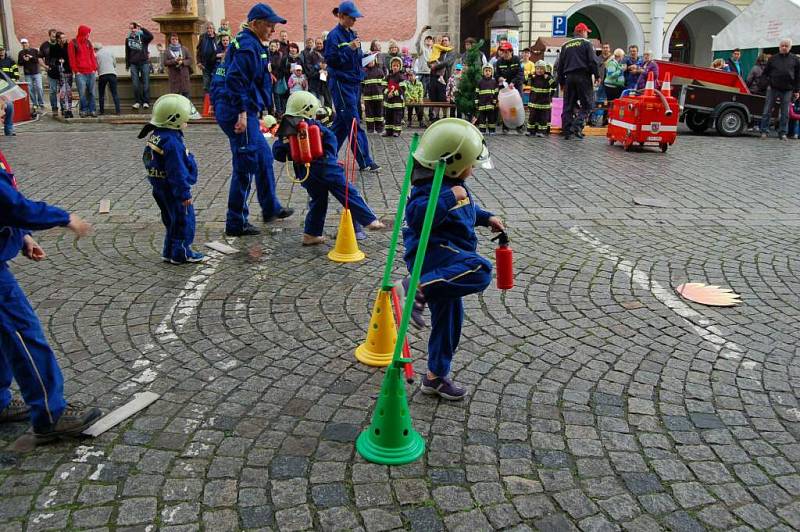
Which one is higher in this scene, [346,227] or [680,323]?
[346,227]

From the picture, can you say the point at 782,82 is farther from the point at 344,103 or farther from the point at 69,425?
the point at 69,425

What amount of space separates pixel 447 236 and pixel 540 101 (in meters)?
12.6

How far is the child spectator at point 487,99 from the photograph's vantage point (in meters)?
16.3

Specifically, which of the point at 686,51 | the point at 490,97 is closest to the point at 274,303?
the point at 490,97

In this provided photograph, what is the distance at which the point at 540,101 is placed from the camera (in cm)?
1588

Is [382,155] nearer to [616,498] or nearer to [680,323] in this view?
[680,323]

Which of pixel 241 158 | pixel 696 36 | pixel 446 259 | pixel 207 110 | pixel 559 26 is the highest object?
pixel 696 36

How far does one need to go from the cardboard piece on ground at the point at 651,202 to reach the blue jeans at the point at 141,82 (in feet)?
45.9

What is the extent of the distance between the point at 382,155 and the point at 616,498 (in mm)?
9951

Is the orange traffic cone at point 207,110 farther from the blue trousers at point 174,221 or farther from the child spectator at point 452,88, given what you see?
the blue trousers at point 174,221

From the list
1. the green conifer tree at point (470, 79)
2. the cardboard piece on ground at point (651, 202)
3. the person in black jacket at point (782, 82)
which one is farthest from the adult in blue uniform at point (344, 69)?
the person in black jacket at point (782, 82)

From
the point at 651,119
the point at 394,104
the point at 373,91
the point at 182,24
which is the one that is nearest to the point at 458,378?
the point at 651,119

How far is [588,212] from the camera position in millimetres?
8773

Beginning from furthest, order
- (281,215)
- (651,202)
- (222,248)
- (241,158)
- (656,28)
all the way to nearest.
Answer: (656,28), (651,202), (281,215), (241,158), (222,248)
